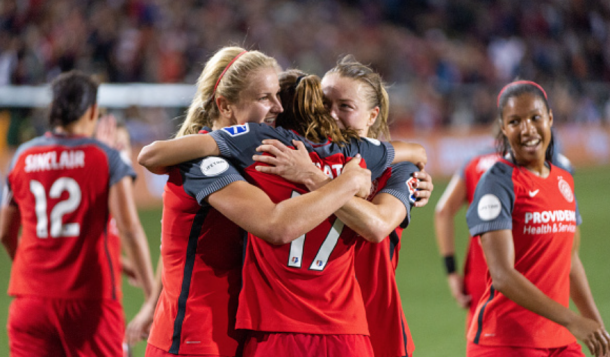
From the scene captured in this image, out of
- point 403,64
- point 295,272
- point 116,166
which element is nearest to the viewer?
point 295,272

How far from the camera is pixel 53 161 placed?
4.26m

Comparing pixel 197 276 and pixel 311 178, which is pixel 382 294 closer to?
pixel 311 178

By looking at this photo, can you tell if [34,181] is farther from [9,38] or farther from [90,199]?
[9,38]

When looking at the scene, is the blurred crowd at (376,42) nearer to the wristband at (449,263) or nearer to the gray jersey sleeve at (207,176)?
the wristband at (449,263)

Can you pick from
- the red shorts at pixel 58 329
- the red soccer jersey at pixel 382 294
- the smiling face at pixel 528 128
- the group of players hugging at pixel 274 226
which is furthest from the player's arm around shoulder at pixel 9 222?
the smiling face at pixel 528 128

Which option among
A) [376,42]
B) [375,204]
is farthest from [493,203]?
[376,42]

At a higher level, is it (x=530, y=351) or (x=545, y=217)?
(x=545, y=217)

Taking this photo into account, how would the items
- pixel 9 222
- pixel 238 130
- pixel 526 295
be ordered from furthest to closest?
pixel 9 222 → pixel 526 295 → pixel 238 130

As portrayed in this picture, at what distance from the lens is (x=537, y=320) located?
11.8 feet

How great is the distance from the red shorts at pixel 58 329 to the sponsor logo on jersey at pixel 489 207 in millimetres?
2279

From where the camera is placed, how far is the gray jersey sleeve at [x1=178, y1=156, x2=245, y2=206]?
9.05 feet

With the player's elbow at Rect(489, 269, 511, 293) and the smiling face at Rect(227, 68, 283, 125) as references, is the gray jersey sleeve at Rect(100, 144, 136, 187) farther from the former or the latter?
the player's elbow at Rect(489, 269, 511, 293)

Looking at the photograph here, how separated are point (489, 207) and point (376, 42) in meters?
18.1

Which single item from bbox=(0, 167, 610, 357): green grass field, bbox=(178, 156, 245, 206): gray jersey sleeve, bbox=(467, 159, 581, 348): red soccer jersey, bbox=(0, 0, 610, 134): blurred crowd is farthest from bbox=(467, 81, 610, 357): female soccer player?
bbox=(0, 0, 610, 134): blurred crowd
